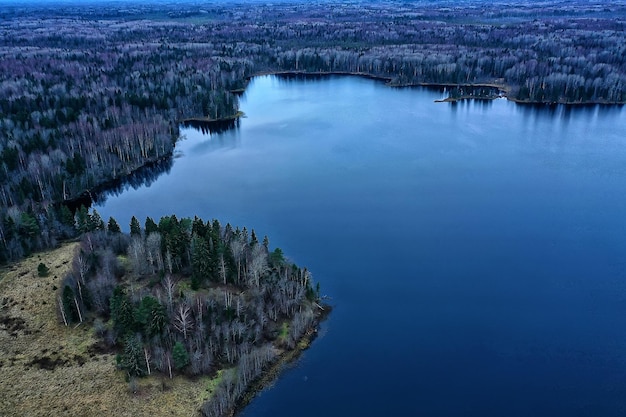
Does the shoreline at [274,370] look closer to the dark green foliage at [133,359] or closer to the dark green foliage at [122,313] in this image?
the dark green foliage at [133,359]

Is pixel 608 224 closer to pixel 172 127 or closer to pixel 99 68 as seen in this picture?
pixel 172 127

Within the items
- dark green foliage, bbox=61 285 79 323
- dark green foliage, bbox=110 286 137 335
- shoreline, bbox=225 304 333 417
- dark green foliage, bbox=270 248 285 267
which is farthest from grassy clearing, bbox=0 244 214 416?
dark green foliage, bbox=270 248 285 267

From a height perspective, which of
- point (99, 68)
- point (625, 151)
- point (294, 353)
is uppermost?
point (99, 68)

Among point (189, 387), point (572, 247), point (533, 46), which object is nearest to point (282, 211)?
point (189, 387)

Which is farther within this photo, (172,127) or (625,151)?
(172,127)

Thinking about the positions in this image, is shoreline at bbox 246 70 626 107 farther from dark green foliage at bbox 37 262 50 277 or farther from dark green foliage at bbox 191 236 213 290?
dark green foliage at bbox 37 262 50 277

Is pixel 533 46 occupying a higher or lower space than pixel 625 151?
higher
